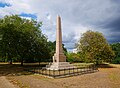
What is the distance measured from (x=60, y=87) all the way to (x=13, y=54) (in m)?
24.1

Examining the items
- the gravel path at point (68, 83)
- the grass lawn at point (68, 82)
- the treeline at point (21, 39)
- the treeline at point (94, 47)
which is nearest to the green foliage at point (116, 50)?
the treeline at point (94, 47)

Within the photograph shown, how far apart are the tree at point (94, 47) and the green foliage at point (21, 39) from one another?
923 cm

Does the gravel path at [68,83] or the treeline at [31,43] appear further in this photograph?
the treeline at [31,43]

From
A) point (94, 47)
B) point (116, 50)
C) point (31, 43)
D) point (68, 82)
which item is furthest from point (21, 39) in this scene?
point (116, 50)

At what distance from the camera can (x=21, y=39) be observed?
120ft

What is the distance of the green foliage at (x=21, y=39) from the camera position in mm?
34281

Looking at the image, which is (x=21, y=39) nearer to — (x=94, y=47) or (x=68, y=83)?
(x=94, y=47)

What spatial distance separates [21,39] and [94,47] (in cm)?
1700

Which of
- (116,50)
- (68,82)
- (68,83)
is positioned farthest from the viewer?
(116,50)

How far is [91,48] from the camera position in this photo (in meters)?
41.7

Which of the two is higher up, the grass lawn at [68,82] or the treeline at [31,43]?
the treeline at [31,43]

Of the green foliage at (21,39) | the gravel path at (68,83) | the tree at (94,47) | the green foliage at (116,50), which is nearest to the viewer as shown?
the gravel path at (68,83)

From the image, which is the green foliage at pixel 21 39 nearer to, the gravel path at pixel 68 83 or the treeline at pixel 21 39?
the treeline at pixel 21 39

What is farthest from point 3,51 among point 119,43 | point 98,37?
point 119,43
